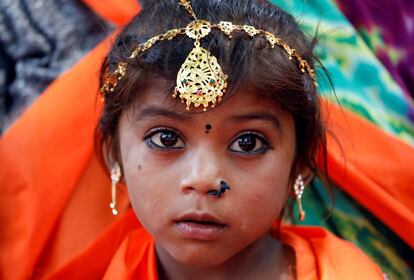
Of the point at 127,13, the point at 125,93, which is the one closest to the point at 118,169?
the point at 125,93

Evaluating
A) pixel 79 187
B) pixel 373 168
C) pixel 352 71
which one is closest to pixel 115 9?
pixel 79 187

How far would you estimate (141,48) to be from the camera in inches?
43.9

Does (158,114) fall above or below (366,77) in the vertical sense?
below

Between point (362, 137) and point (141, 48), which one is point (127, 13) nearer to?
point (141, 48)

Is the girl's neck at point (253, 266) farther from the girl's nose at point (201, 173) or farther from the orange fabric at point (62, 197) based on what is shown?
the girl's nose at point (201, 173)

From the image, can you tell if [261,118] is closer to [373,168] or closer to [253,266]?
[253,266]

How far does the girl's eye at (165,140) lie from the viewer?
108 centimetres

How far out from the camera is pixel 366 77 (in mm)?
1452

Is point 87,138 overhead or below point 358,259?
overhead

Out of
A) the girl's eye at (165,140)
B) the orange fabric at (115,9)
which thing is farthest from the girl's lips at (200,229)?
the orange fabric at (115,9)

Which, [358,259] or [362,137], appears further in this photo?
[362,137]

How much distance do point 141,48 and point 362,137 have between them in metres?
0.48

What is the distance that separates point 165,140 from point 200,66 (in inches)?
4.6

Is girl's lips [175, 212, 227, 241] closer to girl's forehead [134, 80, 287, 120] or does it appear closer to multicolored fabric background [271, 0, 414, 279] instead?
girl's forehead [134, 80, 287, 120]
